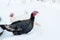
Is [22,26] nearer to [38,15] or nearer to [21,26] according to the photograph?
[21,26]

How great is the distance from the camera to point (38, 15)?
3.25 feet

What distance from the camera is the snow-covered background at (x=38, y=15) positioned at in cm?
94

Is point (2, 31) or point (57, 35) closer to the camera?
point (2, 31)

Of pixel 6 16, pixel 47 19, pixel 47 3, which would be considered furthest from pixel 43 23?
pixel 6 16

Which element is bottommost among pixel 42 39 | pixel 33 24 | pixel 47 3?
pixel 42 39

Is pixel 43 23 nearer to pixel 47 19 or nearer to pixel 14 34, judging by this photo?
pixel 47 19

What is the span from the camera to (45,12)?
1.01 meters

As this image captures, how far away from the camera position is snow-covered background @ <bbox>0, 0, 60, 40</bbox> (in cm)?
94

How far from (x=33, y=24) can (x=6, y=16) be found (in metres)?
0.20

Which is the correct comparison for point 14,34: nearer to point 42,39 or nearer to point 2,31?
point 2,31

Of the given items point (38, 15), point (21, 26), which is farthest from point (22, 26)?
point (38, 15)

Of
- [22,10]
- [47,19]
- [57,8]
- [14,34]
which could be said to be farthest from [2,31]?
[57,8]

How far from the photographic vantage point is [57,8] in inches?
40.8

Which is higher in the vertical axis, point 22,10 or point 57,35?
point 22,10
